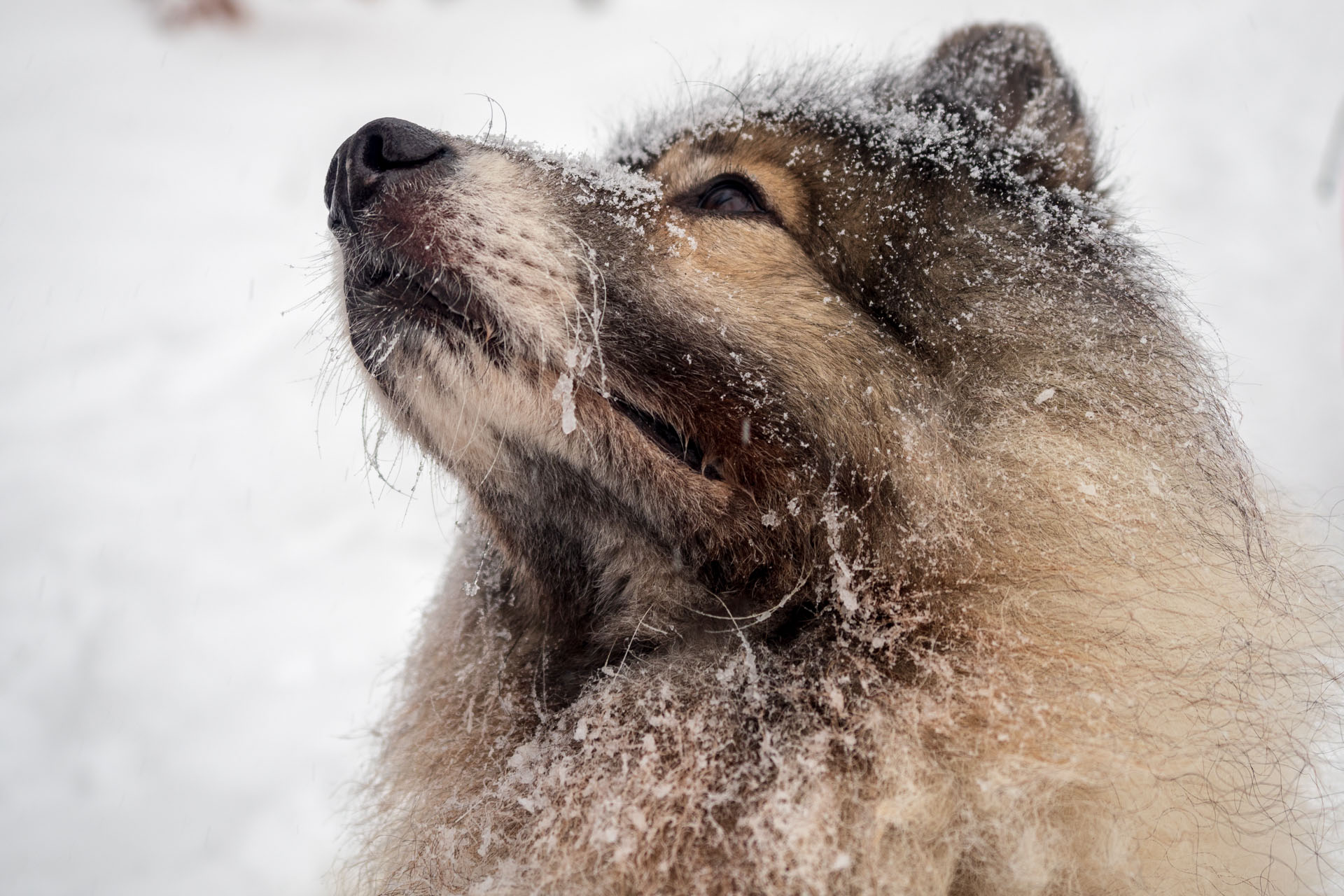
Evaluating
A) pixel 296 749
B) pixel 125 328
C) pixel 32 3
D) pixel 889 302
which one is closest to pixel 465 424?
pixel 889 302

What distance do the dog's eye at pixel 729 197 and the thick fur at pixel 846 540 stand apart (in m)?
0.08

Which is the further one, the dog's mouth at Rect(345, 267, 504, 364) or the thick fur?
the dog's mouth at Rect(345, 267, 504, 364)

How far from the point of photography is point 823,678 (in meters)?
1.81

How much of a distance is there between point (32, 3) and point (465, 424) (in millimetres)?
8594

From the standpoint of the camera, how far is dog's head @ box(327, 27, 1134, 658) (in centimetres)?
189

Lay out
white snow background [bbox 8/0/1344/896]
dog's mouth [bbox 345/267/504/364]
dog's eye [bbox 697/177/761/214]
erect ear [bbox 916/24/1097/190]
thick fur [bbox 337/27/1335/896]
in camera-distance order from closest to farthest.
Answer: thick fur [bbox 337/27/1335/896] < dog's mouth [bbox 345/267/504/364] < dog's eye [bbox 697/177/761/214] < erect ear [bbox 916/24/1097/190] < white snow background [bbox 8/0/1344/896]

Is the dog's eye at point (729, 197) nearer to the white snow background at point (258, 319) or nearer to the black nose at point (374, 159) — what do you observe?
the black nose at point (374, 159)

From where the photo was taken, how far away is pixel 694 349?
194 centimetres

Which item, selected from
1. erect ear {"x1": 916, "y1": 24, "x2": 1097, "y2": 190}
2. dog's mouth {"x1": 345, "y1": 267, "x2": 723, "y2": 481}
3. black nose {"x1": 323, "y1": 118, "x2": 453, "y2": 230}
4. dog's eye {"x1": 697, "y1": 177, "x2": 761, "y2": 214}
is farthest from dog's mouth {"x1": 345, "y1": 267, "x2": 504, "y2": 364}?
erect ear {"x1": 916, "y1": 24, "x2": 1097, "y2": 190}

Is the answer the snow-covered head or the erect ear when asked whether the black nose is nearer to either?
the snow-covered head

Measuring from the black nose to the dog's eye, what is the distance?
708 millimetres

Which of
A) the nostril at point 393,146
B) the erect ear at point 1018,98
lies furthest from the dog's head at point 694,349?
the erect ear at point 1018,98

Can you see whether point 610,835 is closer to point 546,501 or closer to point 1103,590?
point 546,501

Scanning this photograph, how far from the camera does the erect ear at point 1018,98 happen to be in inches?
96.3
